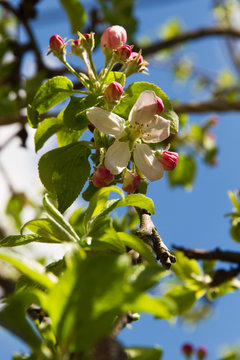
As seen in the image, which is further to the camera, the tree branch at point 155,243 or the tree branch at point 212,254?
the tree branch at point 212,254

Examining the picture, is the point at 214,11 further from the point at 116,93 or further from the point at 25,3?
the point at 116,93

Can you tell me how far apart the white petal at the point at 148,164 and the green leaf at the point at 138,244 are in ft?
0.82

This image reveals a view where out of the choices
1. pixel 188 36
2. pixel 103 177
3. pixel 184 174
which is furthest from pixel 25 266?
pixel 188 36

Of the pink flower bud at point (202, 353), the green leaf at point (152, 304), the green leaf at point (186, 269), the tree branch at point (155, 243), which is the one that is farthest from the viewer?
the pink flower bud at point (202, 353)

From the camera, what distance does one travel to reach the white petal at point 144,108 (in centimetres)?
108

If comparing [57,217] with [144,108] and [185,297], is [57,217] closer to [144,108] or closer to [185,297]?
[144,108]

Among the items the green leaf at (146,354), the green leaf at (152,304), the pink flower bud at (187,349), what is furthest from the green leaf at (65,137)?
the pink flower bud at (187,349)

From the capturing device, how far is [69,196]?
1.13 m

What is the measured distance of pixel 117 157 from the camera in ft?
3.59

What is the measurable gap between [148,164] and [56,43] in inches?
17.1

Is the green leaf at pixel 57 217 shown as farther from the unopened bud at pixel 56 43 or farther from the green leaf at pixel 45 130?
the unopened bud at pixel 56 43

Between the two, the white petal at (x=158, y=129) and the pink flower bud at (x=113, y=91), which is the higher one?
the pink flower bud at (x=113, y=91)

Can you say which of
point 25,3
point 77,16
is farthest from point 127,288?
point 25,3

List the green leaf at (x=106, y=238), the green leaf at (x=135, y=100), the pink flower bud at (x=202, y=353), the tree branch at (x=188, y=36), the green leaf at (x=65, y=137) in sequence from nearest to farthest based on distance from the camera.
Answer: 1. the green leaf at (x=106, y=238)
2. the green leaf at (x=135, y=100)
3. the green leaf at (x=65, y=137)
4. the pink flower bud at (x=202, y=353)
5. the tree branch at (x=188, y=36)
